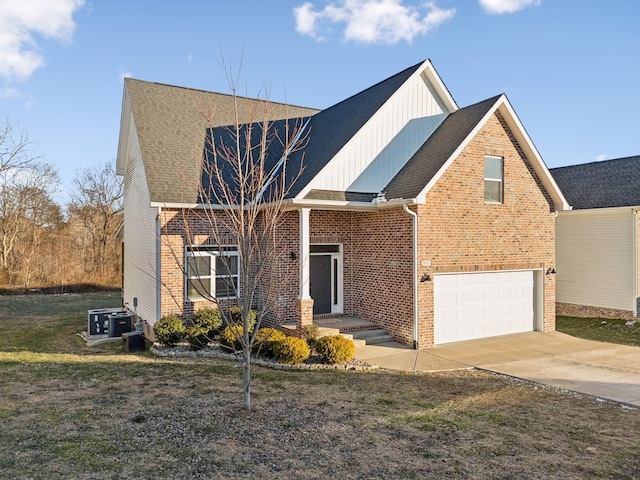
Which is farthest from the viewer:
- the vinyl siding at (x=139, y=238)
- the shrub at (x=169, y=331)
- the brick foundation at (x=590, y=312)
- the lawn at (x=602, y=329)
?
the brick foundation at (x=590, y=312)

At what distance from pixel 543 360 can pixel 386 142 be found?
7.36 m

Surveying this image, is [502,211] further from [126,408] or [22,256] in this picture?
[22,256]

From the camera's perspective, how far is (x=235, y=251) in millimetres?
13258

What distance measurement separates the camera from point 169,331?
37.3 feet

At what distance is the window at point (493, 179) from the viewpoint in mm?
13281

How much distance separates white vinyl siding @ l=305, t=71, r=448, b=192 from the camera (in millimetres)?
12609

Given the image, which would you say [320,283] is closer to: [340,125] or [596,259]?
[340,125]

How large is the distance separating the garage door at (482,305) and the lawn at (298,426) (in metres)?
2.88

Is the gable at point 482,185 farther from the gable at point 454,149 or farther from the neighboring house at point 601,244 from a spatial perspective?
the neighboring house at point 601,244

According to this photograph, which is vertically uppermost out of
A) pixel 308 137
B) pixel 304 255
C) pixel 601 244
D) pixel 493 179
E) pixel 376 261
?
pixel 308 137

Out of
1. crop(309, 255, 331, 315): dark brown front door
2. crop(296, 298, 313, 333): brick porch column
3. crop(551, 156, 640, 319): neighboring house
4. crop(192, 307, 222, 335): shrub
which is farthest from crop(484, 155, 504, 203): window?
crop(192, 307, 222, 335): shrub

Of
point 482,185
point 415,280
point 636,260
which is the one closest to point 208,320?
point 415,280

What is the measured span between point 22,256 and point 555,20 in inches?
1301

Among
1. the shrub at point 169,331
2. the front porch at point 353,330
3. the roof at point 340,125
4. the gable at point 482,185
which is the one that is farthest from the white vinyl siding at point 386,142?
the shrub at point 169,331
